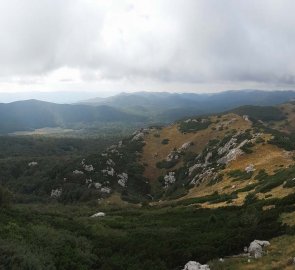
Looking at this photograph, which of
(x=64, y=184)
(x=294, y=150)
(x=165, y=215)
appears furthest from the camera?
(x=64, y=184)

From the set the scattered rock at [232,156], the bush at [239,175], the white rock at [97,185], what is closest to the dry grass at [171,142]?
the white rock at [97,185]

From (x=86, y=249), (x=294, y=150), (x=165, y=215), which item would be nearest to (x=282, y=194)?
(x=165, y=215)

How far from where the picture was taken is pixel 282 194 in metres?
45.6

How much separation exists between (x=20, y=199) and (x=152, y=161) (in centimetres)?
4680

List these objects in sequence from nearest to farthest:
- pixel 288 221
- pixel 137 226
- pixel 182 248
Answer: pixel 182 248 < pixel 288 221 < pixel 137 226

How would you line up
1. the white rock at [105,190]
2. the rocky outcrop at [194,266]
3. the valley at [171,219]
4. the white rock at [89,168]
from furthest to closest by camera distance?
1. the white rock at [89,168]
2. the white rock at [105,190]
3. the valley at [171,219]
4. the rocky outcrop at [194,266]

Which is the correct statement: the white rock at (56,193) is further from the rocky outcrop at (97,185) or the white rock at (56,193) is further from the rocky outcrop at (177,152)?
the rocky outcrop at (177,152)

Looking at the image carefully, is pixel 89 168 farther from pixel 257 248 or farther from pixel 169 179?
pixel 257 248

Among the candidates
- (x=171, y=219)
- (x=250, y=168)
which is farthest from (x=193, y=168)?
(x=171, y=219)

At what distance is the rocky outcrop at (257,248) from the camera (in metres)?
27.7

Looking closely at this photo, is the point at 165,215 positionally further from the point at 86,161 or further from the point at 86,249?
the point at 86,161

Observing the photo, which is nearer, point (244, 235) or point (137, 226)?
point (244, 235)

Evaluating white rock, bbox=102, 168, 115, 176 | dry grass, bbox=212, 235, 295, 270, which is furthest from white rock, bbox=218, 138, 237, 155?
dry grass, bbox=212, 235, 295, 270

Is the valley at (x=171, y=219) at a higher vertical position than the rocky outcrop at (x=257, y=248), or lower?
lower
